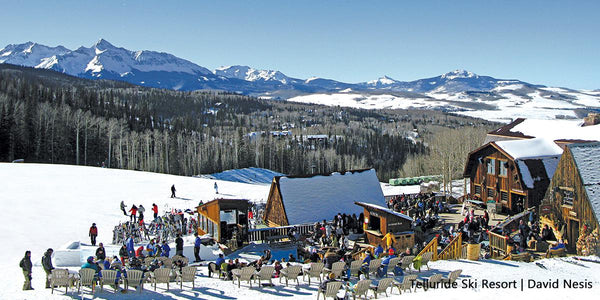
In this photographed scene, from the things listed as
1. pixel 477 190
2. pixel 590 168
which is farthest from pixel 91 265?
pixel 477 190

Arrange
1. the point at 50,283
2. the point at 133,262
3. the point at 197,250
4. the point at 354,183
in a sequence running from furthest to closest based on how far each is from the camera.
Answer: the point at 354,183 < the point at 197,250 < the point at 133,262 < the point at 50,283

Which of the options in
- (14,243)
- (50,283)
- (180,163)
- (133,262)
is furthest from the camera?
(180,163)

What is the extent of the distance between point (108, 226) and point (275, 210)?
1102 cm

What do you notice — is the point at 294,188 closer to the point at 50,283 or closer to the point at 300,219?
the point at 300,219

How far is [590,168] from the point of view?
25516 mm

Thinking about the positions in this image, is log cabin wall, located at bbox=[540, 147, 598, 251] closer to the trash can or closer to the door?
the door

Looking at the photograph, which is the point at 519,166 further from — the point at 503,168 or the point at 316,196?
the point at 316,196

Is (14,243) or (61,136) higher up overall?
(61,136)

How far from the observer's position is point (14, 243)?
26.1m

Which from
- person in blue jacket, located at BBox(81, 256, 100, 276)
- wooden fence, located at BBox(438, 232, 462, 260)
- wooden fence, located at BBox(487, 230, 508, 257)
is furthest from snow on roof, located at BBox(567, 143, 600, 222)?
person in blue jacket, located at BBox(81, 256, 100, 276)

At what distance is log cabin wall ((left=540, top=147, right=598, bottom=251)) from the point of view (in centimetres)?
2484

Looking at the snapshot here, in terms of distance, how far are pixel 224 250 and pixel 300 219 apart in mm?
6543

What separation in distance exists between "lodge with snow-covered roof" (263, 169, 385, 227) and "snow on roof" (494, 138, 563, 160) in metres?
11.5

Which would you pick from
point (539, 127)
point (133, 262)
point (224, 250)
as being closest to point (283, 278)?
point (133, 262)
